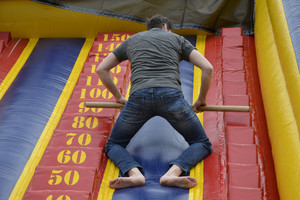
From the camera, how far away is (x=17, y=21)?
3.46 metres

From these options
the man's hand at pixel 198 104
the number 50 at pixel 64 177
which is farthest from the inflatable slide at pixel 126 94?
the man's hand at pixel 198 104

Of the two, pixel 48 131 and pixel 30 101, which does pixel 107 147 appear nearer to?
pixel 48 131

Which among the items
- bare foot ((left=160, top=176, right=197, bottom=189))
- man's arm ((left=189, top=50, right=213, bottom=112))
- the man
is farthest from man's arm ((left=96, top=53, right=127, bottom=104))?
bare foot ((left=160, top=176, right=197, bottom=189))

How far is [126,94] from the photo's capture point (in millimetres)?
2721

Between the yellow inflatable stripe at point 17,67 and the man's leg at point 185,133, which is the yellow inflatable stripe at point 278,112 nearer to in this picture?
the man's leg at point 185,133

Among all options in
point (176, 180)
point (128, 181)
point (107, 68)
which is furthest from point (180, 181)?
point (107, 68)

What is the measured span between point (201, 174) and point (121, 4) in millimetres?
1894

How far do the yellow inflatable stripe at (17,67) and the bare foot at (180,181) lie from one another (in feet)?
4.92

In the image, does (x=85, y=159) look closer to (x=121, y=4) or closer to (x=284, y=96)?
(x=284, y=96)

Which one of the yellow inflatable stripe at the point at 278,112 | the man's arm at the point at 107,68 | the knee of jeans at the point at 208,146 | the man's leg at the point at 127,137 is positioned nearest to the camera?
the yellow inflatable stripe at the point at 278,112

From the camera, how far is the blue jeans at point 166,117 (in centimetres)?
206

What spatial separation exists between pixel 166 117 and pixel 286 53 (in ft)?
2.57

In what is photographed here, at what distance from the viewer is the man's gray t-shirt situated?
2.11 m

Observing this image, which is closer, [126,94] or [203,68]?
[203,68]
